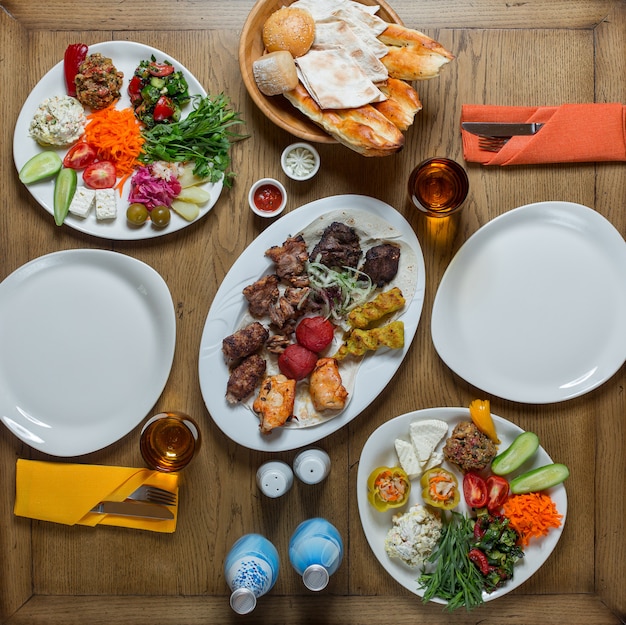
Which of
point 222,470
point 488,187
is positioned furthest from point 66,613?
point 488,187

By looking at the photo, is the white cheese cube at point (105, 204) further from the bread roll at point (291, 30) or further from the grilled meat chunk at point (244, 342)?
the bread roll at point (291, 30)

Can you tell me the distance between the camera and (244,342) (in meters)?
1.97

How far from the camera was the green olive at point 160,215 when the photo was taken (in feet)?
6.48

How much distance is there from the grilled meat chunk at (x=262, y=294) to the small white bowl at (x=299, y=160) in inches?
15.7

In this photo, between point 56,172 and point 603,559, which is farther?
point 603,559

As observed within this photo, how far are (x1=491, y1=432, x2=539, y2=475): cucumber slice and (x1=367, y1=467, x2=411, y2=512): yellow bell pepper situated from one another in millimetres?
353

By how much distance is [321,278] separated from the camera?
1.99 m

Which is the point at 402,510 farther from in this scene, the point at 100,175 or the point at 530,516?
the point at 100,175

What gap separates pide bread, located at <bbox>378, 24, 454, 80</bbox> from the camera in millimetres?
1875

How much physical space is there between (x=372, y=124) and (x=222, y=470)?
1.40 metres

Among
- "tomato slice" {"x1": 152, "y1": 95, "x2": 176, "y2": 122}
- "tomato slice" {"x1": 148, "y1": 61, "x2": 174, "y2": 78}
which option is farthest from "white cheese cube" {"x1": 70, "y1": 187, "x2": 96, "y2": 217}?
"tomato slice" {"x1": 148, "y1": 61, "x2": 174, "y2": 78}

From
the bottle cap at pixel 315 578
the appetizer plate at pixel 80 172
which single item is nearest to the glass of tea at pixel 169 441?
the bottle cap at pixel 315 578

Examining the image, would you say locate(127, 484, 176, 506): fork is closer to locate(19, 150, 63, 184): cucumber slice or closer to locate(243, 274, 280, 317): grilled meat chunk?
locate(243, 274, 280, 317): grilled meat chunk

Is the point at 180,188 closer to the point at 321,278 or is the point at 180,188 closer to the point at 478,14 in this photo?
the point at 321,278
